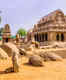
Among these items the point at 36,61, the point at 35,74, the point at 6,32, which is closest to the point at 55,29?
the point at 6,32

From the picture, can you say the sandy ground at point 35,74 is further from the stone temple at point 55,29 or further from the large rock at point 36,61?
the stone temple at point 55,29

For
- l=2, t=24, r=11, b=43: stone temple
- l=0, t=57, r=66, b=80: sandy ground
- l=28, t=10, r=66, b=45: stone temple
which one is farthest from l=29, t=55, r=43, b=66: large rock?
l=28, t=10, r=66, b=45: stone temple

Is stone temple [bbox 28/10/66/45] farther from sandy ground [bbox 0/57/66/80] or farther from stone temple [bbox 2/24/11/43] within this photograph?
sandy ground [bbox 0/57/66/80]

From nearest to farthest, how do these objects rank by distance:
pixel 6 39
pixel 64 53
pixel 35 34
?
pixel 64 53
pixel 6 39
pixel 35 34

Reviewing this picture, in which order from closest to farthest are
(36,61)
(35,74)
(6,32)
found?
1. (35,74)
2. (36,61)
3. (6,32)

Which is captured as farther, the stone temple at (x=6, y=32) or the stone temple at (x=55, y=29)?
the stone temple at (x=55, y=29)

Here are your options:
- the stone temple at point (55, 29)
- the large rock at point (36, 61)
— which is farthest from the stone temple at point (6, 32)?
the large rock at point (36, 61)

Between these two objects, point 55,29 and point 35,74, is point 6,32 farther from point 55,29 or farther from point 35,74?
point 35,74

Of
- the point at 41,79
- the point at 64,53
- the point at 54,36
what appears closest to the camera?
the point at 41,79

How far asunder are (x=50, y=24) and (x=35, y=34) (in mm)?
5240

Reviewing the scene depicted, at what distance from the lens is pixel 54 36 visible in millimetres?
20656

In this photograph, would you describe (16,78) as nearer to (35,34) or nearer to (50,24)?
(50,24)

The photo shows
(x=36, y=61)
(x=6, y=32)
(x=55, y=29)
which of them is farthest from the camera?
(x=55, y=29)

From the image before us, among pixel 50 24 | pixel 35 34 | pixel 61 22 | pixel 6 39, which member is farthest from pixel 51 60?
pixel 35 34
